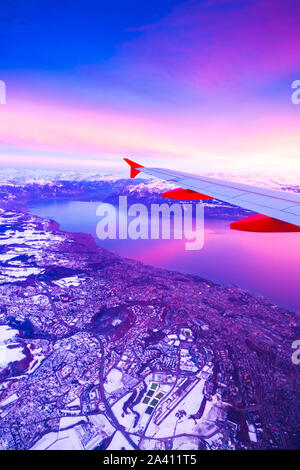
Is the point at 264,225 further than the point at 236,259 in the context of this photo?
No

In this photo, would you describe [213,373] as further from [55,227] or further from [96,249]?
[55,227]

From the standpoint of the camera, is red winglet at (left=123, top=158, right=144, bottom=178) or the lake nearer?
red winglet at (left=123, top=158, right=144, bottom=178)

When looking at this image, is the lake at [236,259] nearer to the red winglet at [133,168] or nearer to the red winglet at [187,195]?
the red winglet at [187,195]

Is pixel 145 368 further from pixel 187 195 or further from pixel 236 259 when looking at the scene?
pixel 236 259

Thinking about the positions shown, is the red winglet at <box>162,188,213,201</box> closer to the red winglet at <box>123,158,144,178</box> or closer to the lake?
the red winglet at <box>123,158,144,178</box>

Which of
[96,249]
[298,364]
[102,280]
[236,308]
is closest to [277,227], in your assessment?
[298,364]

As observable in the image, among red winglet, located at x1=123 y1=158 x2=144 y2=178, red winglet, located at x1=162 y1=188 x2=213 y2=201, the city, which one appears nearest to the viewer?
red winglet, located at x1=162 y1=188 x2=213 y2=201

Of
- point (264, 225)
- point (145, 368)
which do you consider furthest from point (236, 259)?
point (264, 225)

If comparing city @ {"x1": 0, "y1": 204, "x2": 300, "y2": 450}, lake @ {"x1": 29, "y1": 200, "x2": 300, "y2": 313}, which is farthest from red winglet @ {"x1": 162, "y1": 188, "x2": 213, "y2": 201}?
lake @ {"x1": 29, "y1": 200, "x2": 300, "y2": 313}
